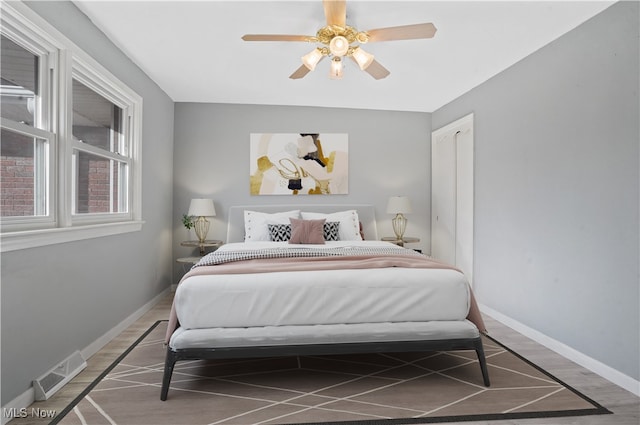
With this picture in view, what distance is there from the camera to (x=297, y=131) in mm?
5133

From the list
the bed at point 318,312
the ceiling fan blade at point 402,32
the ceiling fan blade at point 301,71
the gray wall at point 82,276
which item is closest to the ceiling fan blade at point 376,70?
the ceiling fan blade at point 402,32

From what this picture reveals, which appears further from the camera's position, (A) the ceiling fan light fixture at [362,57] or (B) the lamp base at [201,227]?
(B) the lamp base at [201,227]

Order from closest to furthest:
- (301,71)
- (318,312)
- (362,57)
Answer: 1. (318,312)
2. (362,57)
3. (301,71)

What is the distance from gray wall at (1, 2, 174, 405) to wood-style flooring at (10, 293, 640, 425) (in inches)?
6.1

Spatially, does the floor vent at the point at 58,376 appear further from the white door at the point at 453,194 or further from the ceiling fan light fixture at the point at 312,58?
the white door at the point at 453,194

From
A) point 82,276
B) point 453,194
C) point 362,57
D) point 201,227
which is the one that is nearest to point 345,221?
point 453,194

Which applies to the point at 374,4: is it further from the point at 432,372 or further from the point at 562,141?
the point at 432,372

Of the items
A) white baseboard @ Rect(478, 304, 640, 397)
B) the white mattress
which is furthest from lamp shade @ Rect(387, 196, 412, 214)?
the white mattress

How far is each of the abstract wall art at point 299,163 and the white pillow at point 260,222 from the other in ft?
1.64

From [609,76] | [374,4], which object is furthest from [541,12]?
[374,4]

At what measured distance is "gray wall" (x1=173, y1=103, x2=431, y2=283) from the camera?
4988mm

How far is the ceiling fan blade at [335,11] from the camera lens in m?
2.31

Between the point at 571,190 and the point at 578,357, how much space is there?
1.23 m

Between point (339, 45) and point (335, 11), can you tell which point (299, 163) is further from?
point (335, 11)
